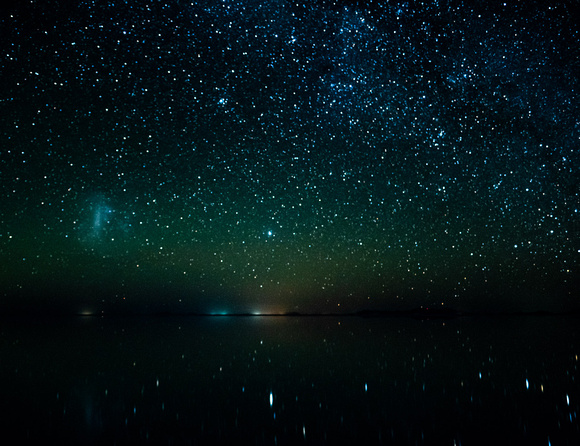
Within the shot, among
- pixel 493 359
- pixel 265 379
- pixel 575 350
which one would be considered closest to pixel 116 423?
pixel 265 379

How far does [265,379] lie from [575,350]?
521 cm

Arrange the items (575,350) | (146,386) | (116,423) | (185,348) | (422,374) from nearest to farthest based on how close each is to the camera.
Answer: (116,423) → (146,386) → (422,374) → (575,350) → (185,348)

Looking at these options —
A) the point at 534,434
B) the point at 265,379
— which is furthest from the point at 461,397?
the point at 265,379

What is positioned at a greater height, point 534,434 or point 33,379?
point 33,379

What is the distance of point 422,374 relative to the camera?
15.8 feet

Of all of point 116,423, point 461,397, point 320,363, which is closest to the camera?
point 116,423

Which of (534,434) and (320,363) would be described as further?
(320,363)

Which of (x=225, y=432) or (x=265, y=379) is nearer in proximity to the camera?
(x=225, y=432)

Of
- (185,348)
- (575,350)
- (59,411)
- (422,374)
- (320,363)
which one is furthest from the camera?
(185,348)

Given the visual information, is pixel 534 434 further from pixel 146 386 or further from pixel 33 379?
Answer: pixel 33 379

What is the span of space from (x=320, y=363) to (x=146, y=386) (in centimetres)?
229

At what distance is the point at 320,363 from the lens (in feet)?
18.9

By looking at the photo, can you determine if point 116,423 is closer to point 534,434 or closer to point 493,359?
point 534,434

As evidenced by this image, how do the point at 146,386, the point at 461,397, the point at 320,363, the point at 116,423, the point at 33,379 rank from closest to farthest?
the point at 116,423 → the point at 461,397 → the point at 146,386 → the point at 33,379 → the point at 320,363
